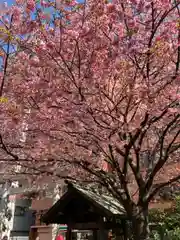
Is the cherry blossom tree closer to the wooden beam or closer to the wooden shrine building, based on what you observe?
the wooden shrine building

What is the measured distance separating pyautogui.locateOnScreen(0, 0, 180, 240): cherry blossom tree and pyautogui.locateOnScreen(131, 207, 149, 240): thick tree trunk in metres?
0.02

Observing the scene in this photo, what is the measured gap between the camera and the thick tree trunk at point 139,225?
4.88 m

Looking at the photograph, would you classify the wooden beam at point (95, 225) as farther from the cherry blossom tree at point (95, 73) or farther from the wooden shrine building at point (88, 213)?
the cherry blossom tree at point (95, 73)

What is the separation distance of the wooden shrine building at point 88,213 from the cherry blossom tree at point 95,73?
0.50m

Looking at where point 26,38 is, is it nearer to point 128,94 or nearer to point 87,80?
point 87,80

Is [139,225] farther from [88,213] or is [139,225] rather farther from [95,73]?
[95,73]

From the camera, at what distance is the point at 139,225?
4.95 metres

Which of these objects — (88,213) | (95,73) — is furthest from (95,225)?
(95,73)

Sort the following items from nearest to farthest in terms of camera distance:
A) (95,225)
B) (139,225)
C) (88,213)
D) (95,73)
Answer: (95,73) < (139,225) < (95,225) < (88,213)

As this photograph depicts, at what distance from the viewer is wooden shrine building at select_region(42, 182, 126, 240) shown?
587cm

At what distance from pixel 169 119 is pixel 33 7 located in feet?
11.2

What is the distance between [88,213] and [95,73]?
3605 millimetres

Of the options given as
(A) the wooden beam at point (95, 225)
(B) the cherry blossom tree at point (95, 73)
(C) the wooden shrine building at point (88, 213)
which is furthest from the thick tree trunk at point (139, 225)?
(A) the wooden beam at point (95, 225)

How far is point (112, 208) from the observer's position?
5.93 meters
